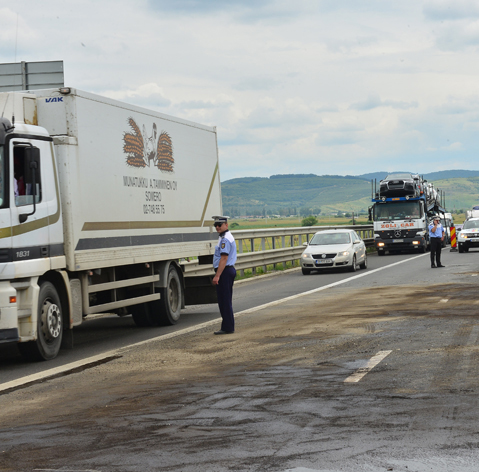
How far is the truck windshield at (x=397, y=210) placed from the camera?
127ft

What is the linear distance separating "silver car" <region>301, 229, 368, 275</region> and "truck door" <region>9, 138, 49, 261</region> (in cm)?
1627

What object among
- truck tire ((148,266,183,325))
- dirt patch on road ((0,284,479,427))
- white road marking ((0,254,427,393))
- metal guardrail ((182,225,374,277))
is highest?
metal guardrail ((182,225,374,277))

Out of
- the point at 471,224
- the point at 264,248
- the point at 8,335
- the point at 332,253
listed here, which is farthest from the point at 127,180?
the point at 471,224

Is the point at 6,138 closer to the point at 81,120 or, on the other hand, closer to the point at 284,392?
the point at 81,120

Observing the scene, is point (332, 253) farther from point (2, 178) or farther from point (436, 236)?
point (2, 178)

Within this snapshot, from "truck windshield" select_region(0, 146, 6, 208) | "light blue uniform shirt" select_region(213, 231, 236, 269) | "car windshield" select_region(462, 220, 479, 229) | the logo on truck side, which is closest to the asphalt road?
"light blue uniform shirt" select_region(213, 231, 236, 269)

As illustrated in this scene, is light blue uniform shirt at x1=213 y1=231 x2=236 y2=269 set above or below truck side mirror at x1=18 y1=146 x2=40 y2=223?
below

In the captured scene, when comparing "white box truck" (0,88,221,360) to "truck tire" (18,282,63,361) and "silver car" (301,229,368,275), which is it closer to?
"truck tire" (18,282,63,361)

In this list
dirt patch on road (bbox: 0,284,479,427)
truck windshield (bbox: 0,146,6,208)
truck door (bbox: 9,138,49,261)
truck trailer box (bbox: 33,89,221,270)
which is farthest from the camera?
truck trailer box (bbox: 33,89,221,270)

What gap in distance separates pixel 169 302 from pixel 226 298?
2010 mm

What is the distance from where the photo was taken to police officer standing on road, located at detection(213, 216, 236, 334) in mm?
11438

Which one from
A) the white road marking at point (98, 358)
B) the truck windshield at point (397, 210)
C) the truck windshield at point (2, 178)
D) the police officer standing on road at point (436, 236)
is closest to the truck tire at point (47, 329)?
the white road marking at point (98, 358)

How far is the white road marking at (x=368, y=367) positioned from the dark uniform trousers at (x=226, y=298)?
118 inches

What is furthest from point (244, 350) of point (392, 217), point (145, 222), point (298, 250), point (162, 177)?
point (392, 217)
